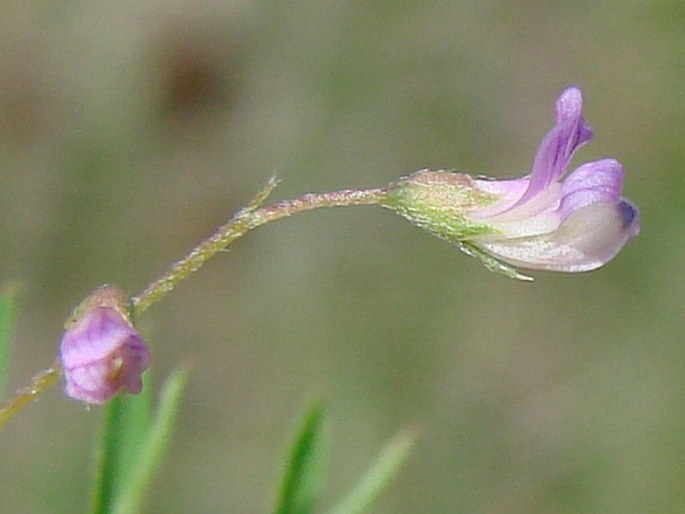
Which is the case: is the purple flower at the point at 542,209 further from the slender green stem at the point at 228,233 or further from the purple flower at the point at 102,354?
the purple flower at the point at 102,354

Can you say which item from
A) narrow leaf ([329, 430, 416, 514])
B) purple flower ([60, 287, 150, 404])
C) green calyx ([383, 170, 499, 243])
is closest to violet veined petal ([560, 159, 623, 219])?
green calyx ([383, 170, 499, 243])

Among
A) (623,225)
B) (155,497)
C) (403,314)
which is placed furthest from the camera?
(403,314)

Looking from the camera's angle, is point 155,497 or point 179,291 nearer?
point 155,497

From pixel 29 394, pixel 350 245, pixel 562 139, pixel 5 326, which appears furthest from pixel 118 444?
pixel 350 245

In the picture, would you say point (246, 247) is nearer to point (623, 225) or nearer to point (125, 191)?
point (125, 191)

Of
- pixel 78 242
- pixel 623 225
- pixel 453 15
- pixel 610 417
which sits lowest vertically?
pixel 623 225

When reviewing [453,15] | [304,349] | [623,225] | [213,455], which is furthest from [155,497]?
[623,225]
